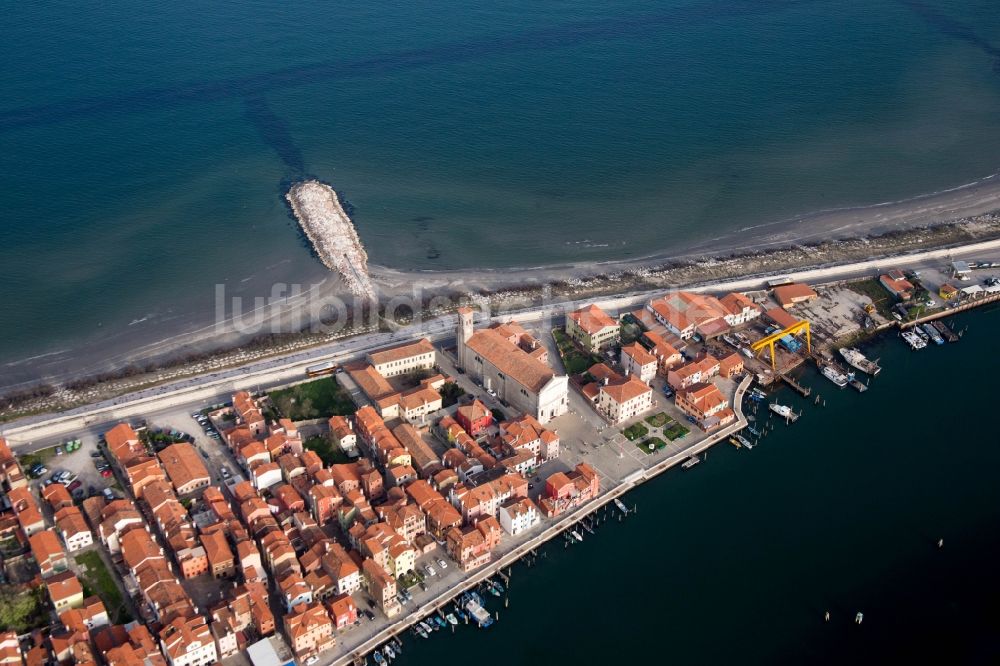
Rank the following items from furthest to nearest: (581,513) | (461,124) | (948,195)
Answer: (461,124)
(948,195)
(581,513)

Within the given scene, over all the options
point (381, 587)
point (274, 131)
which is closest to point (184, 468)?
point (381, 587)

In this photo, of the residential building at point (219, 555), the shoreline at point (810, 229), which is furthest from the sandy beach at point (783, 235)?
the residential building at point (219, 555)

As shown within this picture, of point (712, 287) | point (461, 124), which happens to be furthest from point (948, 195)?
point (461, 124)

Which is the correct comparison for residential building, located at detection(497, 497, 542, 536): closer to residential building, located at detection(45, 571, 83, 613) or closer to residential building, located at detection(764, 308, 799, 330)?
residential building, located at detection(45, 571, 83, 613)

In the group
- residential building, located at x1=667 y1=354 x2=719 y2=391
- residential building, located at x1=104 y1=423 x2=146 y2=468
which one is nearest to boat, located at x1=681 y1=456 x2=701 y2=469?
residential building, located at x1=667 y1=354 x2=719 y2=391

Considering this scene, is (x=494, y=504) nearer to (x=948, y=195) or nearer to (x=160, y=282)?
(x=160, y=282)

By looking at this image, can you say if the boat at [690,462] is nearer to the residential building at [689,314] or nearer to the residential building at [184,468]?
the residential building at [689,314]
